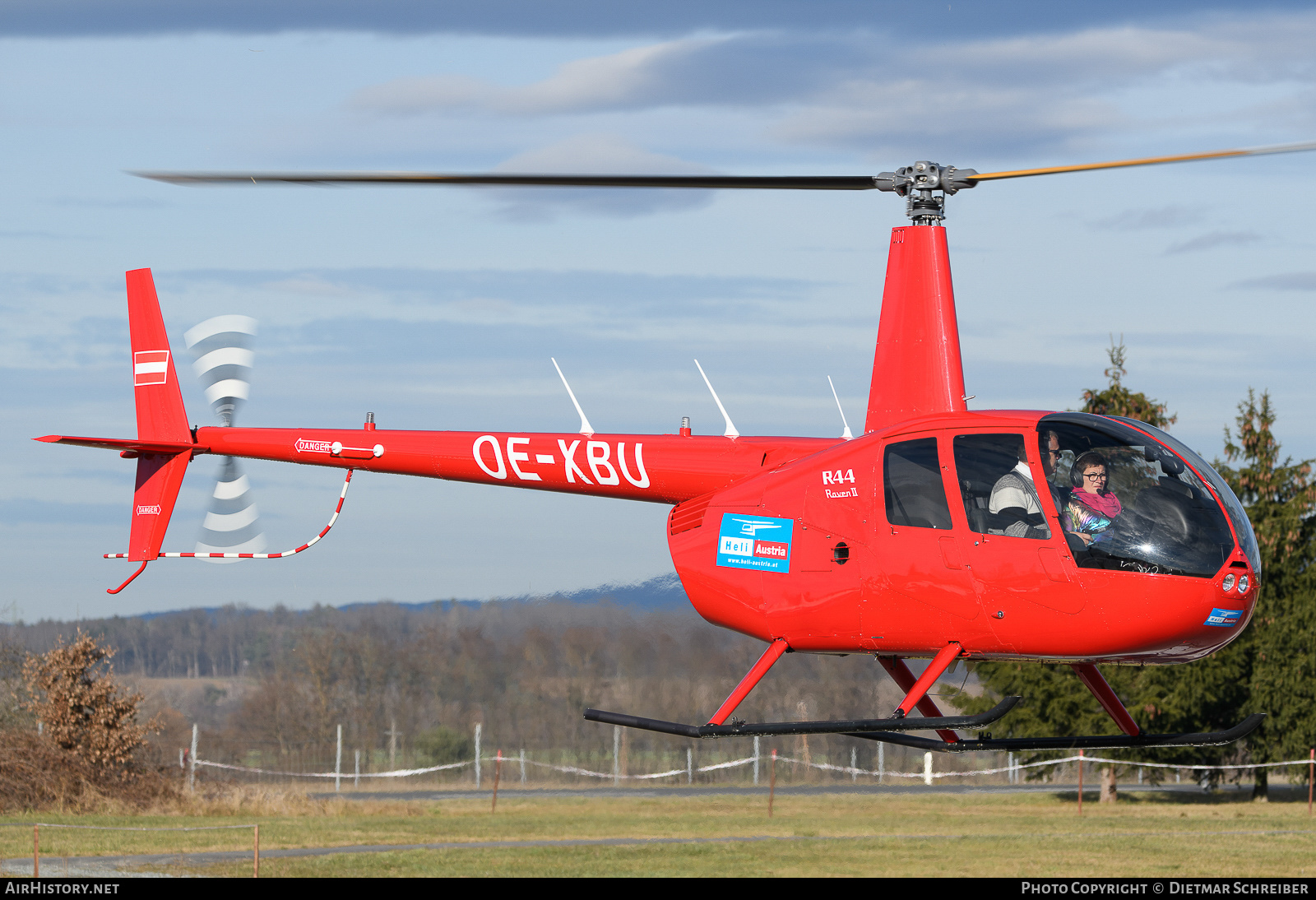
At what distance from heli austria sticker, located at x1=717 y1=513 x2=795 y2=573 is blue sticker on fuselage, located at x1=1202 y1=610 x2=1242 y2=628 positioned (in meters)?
2.95

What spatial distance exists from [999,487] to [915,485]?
0.60m

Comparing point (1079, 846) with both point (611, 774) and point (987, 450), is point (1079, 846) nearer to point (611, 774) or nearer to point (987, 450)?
point (611, 774)

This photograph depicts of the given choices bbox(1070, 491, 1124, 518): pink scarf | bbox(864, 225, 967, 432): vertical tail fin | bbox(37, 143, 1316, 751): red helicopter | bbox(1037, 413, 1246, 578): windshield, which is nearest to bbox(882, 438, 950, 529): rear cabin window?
bbox(37, 143, 1316, 751): red helicopter

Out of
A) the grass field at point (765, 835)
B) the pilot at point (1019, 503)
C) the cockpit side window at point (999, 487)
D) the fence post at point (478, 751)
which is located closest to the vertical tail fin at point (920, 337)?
the cockpit side window at point (999, 487)

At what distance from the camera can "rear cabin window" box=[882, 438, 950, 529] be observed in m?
9.48

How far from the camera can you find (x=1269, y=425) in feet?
138

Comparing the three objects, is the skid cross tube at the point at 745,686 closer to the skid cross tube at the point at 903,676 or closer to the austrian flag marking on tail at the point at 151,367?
the skid cross tube at the point at 903,676

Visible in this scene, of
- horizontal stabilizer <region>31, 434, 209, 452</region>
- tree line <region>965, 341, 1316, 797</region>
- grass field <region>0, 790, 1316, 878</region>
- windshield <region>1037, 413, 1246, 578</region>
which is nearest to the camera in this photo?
windshield <region>1037, 413, 1246, 578</region>

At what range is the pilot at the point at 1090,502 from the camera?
8.98 meters

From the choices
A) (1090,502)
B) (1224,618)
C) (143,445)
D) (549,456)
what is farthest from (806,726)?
(143,445)

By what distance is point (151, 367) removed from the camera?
51.0 ft

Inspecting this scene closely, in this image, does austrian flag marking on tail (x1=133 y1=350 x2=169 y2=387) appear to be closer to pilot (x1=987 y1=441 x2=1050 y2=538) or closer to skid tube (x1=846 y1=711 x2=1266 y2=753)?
skid tube (x1=846 y1=711 x2=1266 y2=753)

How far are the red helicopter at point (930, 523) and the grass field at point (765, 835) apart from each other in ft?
55.6

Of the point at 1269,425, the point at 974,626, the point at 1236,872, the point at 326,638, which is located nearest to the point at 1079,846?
the point at 1236,872
